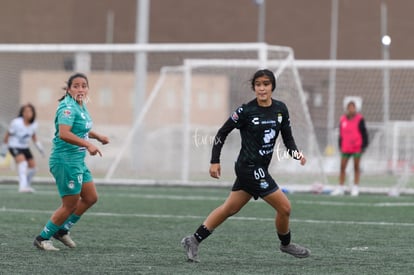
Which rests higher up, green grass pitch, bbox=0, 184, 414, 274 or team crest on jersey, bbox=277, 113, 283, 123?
team crest on jersey, bbox=277, 113, 283, 123

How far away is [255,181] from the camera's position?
885cm

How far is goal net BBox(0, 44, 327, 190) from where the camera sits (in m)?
21.2

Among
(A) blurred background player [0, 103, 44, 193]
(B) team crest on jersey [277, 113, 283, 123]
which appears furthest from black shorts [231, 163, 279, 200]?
(A) blurred background player [0, 103, 44, 193]

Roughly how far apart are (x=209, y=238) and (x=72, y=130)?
2137 mm

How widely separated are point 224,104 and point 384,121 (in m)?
3.85

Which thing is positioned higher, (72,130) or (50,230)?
(72,130)

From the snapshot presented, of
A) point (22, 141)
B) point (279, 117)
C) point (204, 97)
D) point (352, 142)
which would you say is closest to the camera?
point (279, 117)

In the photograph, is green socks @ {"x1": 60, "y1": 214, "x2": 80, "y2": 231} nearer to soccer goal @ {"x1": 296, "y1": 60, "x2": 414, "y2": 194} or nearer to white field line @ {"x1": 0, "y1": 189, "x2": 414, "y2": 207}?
white field line @ {"x1": 0, "y1": 189, "x2": 414, "y2": 207}

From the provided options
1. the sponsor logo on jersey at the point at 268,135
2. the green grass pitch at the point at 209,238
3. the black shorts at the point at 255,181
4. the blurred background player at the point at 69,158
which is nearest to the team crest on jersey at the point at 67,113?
the blurred background player at the point at 69,158

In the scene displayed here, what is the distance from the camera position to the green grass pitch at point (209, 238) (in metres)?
8.57

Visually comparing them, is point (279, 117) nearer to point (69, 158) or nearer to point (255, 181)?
point (255, 181)

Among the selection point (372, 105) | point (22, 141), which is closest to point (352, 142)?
point (372, 105)

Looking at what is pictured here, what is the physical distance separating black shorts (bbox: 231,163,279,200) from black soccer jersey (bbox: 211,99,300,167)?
0.06 m

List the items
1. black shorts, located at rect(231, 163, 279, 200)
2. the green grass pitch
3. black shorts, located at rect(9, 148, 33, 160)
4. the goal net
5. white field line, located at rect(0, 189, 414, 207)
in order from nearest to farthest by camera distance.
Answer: the green grass pitch, black shorts, located at rect(231, 163, 279, 200), white field line, located at rect(0, 189, 414, 207), black shorts, located at rect(9, 148, 33, 160), the goal net
